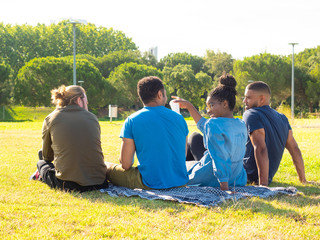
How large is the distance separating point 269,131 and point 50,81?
45.7 m

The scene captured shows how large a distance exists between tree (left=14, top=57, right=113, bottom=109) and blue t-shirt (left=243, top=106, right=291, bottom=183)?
144 feet

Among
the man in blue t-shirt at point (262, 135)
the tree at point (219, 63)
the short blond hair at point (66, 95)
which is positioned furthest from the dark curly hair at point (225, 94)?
the tree at point (219, 63)

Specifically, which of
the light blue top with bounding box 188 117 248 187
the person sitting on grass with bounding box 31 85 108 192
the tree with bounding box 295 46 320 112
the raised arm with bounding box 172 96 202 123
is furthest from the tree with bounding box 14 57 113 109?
the light blue top with bounding box 188 117 248 187

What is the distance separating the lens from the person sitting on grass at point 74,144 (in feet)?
15.5

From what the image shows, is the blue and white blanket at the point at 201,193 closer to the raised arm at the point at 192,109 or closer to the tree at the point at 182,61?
the raised arm at the point at 192,109

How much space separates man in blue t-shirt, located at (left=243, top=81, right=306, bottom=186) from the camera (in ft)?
16.1

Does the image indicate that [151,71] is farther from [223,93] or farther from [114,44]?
[223,93]

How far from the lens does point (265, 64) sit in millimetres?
52781

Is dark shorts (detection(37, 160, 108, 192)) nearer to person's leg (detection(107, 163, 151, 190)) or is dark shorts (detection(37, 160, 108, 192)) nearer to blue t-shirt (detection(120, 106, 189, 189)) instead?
person's leg (detection(107, 163, 151, 190))

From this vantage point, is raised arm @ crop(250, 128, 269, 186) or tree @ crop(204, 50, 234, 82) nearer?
raised arm @ crop(250, 128, 269, 186)

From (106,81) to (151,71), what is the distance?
7.30 metres

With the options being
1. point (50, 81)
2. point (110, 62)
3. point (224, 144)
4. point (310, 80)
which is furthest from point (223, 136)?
point (110, 62)

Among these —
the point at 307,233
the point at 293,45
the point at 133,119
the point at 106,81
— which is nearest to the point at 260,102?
the point at 133,119

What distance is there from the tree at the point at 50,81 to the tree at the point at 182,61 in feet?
68.5
